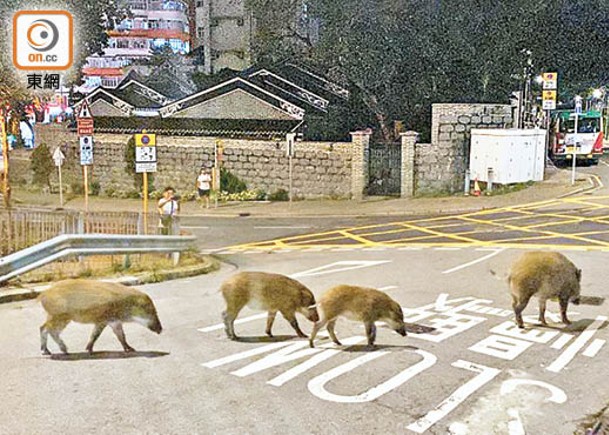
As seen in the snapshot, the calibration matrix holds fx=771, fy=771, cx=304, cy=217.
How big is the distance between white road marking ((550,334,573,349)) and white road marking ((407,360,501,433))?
1.36 meters

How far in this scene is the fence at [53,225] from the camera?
44.9ft

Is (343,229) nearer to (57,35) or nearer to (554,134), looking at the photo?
(57,35)

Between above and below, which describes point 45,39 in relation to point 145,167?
above

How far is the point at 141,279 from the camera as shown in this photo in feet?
40.6

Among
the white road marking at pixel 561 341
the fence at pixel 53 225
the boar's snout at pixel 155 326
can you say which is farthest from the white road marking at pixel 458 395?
the fence at pixel 53 225

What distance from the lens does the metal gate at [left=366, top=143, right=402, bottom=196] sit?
3105 centimetres

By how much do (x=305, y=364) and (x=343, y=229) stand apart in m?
15.6

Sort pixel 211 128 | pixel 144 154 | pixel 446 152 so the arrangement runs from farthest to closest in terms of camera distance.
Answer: pixel 211 128 → pixel 446 152 → pixel 144 154

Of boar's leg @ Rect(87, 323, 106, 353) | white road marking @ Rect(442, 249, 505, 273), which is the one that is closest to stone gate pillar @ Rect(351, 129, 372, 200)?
white road marking @ Rect(442, 249, 505, 273)

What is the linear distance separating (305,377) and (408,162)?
23888mm

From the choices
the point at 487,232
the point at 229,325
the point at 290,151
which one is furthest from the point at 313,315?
the point at 290,151

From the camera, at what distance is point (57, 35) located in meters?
10.2

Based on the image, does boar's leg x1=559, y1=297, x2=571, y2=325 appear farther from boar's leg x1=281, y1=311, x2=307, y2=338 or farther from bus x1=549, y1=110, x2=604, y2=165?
bus x1=549, y1=110, x2=604, y2=165

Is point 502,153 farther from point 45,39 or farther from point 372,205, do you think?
point 45,39
